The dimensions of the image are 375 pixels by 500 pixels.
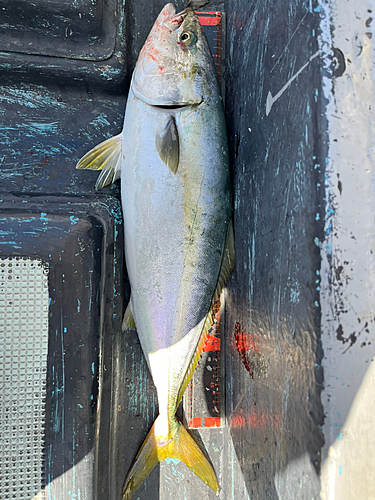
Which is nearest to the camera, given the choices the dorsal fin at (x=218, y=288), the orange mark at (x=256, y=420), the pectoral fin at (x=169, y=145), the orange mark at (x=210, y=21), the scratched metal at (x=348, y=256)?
the scratched metal at (x=348, y=256)

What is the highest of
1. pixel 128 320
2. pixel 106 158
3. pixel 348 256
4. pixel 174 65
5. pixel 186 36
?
pixel 186 36

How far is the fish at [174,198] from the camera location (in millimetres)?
1304

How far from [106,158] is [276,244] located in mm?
806

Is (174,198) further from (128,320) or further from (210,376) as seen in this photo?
(210,376)

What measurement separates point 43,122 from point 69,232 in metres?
0.56

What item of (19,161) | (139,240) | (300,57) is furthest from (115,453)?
(300,57)

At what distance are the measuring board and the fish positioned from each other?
246 mm

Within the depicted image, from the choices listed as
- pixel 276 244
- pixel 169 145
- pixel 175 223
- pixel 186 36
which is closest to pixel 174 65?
pixel 186 36

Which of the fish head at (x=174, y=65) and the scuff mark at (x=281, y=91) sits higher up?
the fish head at (x=174, y=65)

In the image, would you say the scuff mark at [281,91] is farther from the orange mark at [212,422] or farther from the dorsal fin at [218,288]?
A: the orange mark at [212,422]

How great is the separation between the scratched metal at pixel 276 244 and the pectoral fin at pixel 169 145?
0.25 metres

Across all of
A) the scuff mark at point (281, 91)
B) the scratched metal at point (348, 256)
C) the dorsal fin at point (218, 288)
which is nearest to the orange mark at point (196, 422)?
the dorsal fin at point (218, 288)

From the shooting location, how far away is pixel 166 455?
148cm

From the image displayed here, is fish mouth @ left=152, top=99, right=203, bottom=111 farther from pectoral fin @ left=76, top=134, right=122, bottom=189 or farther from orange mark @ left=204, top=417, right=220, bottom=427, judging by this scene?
orange mark @ left=204, top=417, right=220, bottom=427
